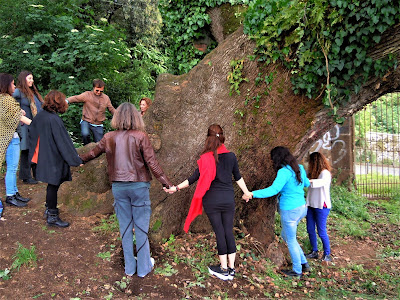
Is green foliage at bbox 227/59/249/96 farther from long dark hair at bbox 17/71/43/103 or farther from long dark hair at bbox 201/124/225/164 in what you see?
long dark hair at bbox 17/71/43/103

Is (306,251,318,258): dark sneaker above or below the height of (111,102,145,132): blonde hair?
below

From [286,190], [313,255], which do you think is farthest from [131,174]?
[313,255]

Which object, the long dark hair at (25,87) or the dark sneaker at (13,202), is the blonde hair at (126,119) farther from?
the long dark hair at (25,87)

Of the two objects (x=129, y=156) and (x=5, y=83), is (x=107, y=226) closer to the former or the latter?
(x=129, y=156)

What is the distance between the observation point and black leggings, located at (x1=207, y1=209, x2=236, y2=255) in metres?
4.33

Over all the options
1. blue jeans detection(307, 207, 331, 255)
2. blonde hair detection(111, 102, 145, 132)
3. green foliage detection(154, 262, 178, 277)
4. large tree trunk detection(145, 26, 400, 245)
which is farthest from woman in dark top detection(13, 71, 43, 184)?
blue jeans detection(307, 207, 331, 255)

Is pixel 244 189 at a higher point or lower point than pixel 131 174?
lower

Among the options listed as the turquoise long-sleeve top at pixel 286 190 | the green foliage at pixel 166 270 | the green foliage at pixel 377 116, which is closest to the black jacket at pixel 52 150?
the green foliage at pixel 166 270

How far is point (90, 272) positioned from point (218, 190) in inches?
72.6

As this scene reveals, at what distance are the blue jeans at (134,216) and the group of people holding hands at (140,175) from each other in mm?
12

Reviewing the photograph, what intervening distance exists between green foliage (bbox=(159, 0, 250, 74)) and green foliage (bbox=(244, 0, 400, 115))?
2259 mm

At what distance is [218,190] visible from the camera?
432 cm

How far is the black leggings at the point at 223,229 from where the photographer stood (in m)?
4.33

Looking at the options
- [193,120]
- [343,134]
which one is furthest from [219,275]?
→ [343,134]
